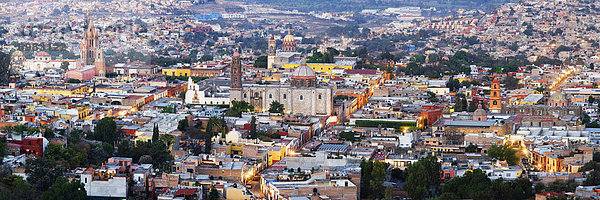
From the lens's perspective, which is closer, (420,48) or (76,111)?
(76,111)

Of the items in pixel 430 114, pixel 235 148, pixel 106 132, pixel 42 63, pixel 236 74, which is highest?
pixel 236 74

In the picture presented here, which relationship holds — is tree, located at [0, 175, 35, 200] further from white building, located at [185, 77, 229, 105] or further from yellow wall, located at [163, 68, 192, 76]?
yellow wall, located at [163, 68, 192, 76]

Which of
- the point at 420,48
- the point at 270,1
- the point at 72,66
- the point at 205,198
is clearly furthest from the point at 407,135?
the point at 270,1

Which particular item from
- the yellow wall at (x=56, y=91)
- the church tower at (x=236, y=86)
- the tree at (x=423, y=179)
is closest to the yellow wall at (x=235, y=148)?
the tree at (x=423, y=179)

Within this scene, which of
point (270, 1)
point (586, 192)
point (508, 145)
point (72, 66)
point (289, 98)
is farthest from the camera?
point (270, 1)

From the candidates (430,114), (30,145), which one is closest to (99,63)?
(430,114)

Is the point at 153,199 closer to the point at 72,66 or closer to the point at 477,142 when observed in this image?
the point at 477,142

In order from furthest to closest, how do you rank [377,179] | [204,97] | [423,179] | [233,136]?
[204,97], [233,136], [377,179], [423,179]

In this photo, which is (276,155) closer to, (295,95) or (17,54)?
(295,95)
